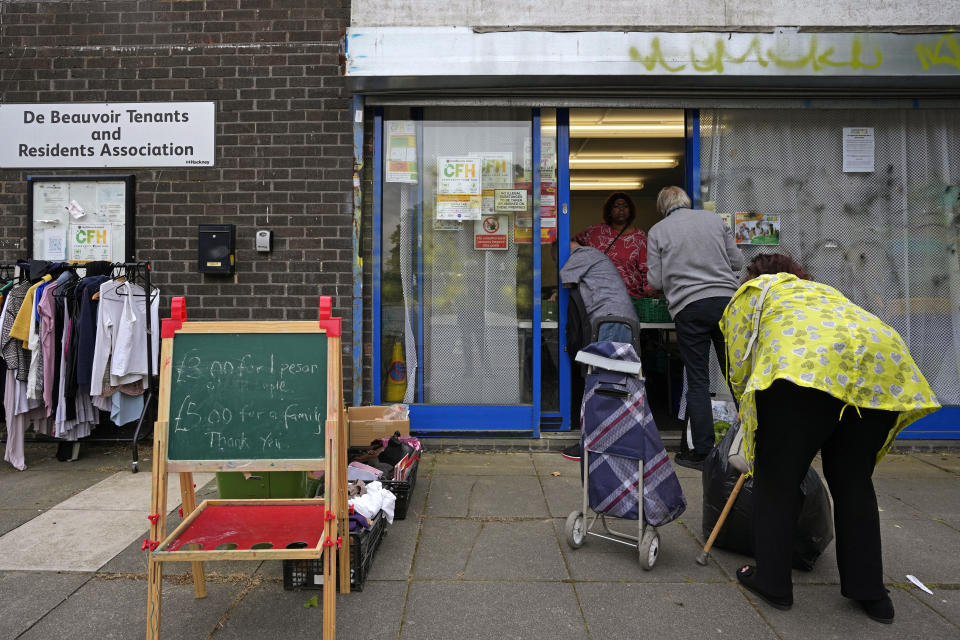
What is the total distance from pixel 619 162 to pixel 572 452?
18.2 feet

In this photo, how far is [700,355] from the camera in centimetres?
525

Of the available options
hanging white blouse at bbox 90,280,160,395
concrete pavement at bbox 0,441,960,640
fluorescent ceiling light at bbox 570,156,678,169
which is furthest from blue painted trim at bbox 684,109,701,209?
hanging white blouse at bbox 90,280,160,395

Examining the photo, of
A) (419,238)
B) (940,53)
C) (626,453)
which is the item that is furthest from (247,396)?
(940,53)

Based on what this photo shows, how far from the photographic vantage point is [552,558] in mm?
3549

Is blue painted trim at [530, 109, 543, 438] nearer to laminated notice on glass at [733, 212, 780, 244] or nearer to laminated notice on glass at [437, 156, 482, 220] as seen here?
laminated notice on glass at [437, 156, 482, 220]

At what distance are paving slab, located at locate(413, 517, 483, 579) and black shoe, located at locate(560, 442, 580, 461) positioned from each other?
5.53 ft

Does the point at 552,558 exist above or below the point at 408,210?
below

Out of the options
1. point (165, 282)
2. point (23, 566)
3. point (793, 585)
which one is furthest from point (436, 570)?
point (165, 282)

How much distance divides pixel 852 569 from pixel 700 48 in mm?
4272

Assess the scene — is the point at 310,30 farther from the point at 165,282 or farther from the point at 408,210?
the point at 165,282

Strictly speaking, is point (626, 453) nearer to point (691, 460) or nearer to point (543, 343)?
point (691, 460)

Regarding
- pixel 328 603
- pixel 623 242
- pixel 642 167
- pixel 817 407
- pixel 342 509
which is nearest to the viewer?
pixel 328 603

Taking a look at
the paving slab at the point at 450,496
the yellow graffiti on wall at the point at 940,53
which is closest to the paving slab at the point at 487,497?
the paving slab at the point at 450,496

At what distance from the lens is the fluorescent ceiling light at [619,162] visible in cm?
953
